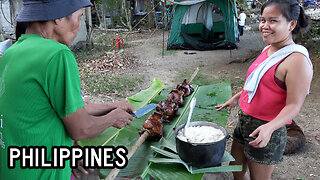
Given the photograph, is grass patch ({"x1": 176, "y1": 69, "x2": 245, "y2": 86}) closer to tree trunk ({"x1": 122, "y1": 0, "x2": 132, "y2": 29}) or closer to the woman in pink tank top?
the woman in pink tank top

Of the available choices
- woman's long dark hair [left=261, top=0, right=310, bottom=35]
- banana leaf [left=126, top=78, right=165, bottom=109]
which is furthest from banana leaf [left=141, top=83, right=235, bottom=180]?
woman's long dark hair [left=261, top=0, right=310, bottom=35]

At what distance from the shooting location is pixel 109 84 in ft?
26.5

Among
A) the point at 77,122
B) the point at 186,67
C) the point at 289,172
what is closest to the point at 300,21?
the point at 77,122

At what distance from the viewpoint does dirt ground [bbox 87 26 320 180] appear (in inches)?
167

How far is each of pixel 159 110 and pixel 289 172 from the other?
2550 mm

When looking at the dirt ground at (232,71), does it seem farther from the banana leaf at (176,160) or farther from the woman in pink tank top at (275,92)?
the woman in pink tank top at (275,92)

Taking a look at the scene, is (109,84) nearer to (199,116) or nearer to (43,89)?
(199,116)

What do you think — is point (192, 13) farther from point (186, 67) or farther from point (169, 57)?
point (186, 67)

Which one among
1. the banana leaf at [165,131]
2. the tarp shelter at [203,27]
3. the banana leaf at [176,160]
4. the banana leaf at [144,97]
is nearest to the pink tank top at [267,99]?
the banana leaf at [176,160]

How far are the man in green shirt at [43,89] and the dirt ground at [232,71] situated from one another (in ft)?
6.99

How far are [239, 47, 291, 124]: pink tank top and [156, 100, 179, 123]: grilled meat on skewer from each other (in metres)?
1.28

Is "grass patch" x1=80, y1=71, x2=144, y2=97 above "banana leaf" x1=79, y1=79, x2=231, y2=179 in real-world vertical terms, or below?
below

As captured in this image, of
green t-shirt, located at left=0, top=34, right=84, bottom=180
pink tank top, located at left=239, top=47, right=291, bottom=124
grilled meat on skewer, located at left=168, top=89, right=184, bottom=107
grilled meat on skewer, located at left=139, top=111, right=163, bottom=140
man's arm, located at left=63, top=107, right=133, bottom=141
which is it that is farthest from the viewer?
grilled meat on skewer, located at left=168, top=89, right=184, bottom=107

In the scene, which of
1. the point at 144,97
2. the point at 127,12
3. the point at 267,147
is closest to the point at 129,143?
the point at 144,97
